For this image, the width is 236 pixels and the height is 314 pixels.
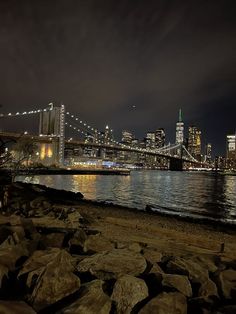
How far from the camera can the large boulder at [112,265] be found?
425 cm

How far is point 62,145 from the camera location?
2815 inches

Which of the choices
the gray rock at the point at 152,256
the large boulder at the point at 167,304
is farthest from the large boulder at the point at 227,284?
the gray rock at the point at 152,256

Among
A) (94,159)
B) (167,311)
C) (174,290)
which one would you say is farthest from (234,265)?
(94,159)

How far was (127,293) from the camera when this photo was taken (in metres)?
3.64

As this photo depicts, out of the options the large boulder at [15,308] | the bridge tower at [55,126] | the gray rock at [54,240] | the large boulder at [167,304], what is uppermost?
the bridge tower at [55,126]

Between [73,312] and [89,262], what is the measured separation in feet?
4.38

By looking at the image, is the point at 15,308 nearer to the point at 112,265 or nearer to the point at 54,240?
the point at 112,265

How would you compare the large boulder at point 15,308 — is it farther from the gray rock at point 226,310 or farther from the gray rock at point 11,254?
the gray rock at point 226,310

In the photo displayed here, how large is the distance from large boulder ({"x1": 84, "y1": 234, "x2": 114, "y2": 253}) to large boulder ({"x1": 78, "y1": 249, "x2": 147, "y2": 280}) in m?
0.64

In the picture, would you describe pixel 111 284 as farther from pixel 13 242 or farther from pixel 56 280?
pixel 13 242

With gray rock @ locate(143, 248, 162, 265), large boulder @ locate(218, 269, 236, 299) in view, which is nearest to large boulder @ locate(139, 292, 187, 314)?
large boulder @ locate(218, 269, 236, 299)

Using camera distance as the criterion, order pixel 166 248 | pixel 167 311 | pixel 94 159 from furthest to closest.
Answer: pixel 94 159, pixel 166 248, pixel 167 311

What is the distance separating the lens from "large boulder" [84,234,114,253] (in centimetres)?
534

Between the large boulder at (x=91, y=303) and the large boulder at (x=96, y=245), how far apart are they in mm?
1678
